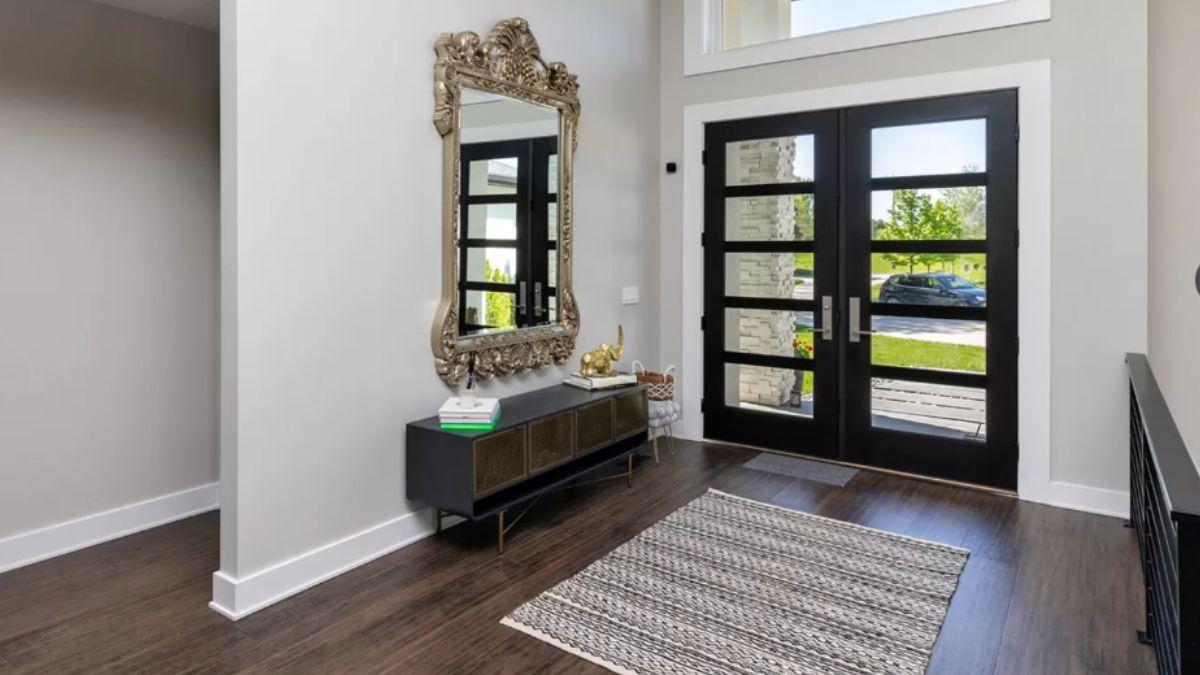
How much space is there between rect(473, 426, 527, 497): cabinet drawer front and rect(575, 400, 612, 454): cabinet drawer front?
0.48 meters

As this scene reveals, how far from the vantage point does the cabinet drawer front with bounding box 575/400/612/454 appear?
3836 millimetres

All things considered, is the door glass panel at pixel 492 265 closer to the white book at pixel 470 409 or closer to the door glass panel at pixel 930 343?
the white book at pixel 470 409

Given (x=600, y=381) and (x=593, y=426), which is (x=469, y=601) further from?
(x=600, y=381)

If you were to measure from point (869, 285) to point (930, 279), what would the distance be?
14.3 inches

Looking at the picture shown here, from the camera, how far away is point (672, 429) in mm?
5516

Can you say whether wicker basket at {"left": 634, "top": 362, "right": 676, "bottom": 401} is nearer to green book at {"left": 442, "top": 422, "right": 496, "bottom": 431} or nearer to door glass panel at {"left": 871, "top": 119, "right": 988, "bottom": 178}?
green book at {"left": 442, "top": 422, "right": 496, "bottom": 431}

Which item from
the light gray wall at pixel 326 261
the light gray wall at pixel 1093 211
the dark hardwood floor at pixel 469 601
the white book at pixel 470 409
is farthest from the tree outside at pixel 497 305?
the light gray wall at pixel 1093 211

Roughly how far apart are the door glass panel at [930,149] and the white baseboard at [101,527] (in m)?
4.41

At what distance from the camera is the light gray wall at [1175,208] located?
377 cm

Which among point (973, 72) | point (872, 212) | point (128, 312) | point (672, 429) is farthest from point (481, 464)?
point (973, 72)

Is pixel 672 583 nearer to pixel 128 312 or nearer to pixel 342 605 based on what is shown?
pixel 342 605

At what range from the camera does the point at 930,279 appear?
434 cm

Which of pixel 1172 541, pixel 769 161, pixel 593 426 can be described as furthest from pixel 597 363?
pixel 1172 541

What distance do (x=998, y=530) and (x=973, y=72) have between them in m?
2.59
